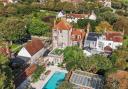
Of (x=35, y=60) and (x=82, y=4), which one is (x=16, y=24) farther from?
(x=82, y=4)

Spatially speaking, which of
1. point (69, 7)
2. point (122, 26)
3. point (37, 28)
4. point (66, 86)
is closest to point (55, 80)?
point (66, 86)

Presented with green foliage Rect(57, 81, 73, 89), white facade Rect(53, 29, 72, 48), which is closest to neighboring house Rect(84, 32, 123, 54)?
white facade Rect(53, 29, 72, 48)

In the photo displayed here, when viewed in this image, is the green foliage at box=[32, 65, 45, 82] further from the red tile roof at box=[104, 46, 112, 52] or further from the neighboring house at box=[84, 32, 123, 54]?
the red tile roof at box=[104, 46, 112, 52]

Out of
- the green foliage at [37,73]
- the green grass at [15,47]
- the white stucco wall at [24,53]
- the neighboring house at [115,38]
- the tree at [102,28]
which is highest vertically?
the tree at [102,28]

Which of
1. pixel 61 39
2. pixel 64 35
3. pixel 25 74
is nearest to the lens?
pixel 25 74

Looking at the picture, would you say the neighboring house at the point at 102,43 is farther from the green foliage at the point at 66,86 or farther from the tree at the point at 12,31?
the green foliage at the point at 66,86

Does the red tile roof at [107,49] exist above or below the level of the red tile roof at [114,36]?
below

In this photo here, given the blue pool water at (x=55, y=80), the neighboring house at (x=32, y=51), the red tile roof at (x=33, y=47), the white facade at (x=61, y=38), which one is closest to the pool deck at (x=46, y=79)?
the blue pool water at (x=55, y=80)

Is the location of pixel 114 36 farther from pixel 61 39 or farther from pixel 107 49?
pixel 61 39
